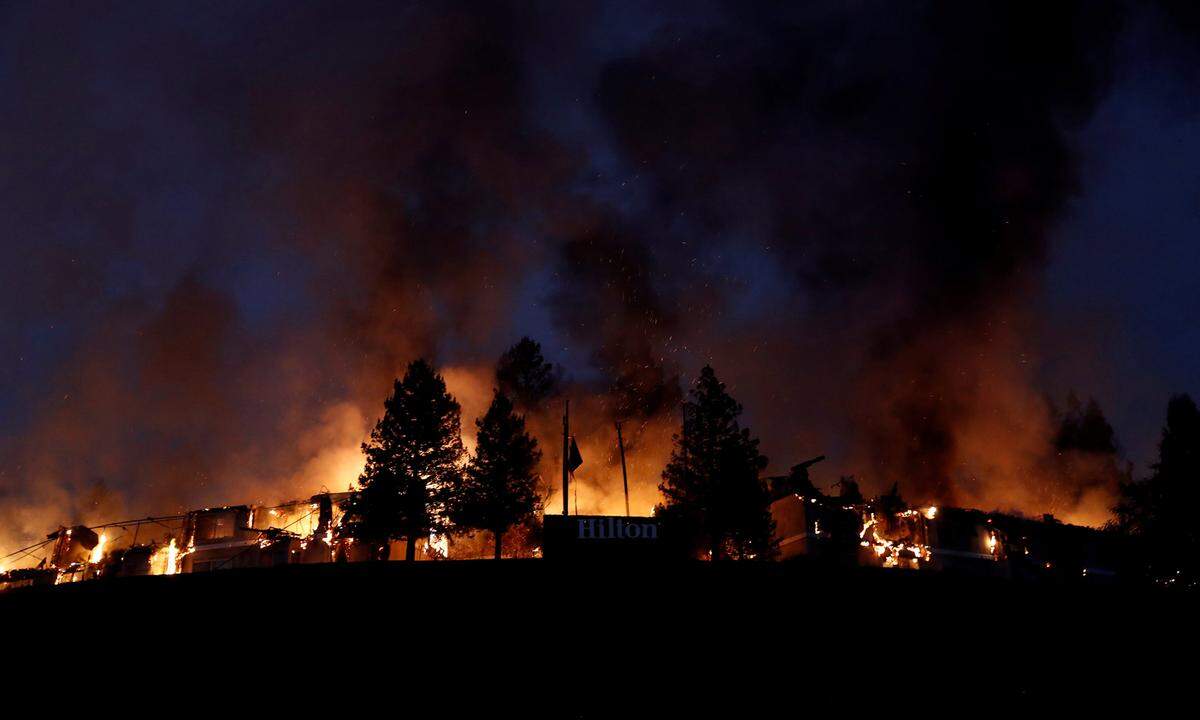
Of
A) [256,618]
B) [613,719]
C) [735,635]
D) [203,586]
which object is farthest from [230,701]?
[735,635]

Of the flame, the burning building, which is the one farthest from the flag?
the flame

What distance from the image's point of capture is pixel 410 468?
135 feet

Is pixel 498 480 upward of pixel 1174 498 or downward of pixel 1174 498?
upward

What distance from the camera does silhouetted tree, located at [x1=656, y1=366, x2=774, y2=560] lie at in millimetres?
41781

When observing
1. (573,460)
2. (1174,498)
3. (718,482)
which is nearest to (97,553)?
(573,460)

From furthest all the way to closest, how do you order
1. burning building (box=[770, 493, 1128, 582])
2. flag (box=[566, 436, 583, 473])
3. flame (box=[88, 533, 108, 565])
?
flame (box=[88, 533, 108, 565]), burning building (box=[770, 493, 1128, 582]), flag (box=[566, 436, 583, 473])

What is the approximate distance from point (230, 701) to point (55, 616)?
5075 millimetres

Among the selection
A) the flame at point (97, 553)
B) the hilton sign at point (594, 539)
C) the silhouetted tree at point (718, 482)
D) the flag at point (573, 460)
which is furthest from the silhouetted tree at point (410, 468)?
the hilton sign at point (594, 539)

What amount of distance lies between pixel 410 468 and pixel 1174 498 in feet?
170

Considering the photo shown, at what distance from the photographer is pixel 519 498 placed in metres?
43.2

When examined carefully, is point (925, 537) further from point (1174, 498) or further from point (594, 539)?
point (594, 539)

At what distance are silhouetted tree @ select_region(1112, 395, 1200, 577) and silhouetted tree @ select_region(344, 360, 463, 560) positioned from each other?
1869 inches

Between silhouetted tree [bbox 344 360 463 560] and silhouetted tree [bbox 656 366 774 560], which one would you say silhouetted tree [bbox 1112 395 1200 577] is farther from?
silhouetted tree [bbox 344 360 463 560]

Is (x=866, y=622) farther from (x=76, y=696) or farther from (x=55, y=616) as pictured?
(x=55, y=616)
